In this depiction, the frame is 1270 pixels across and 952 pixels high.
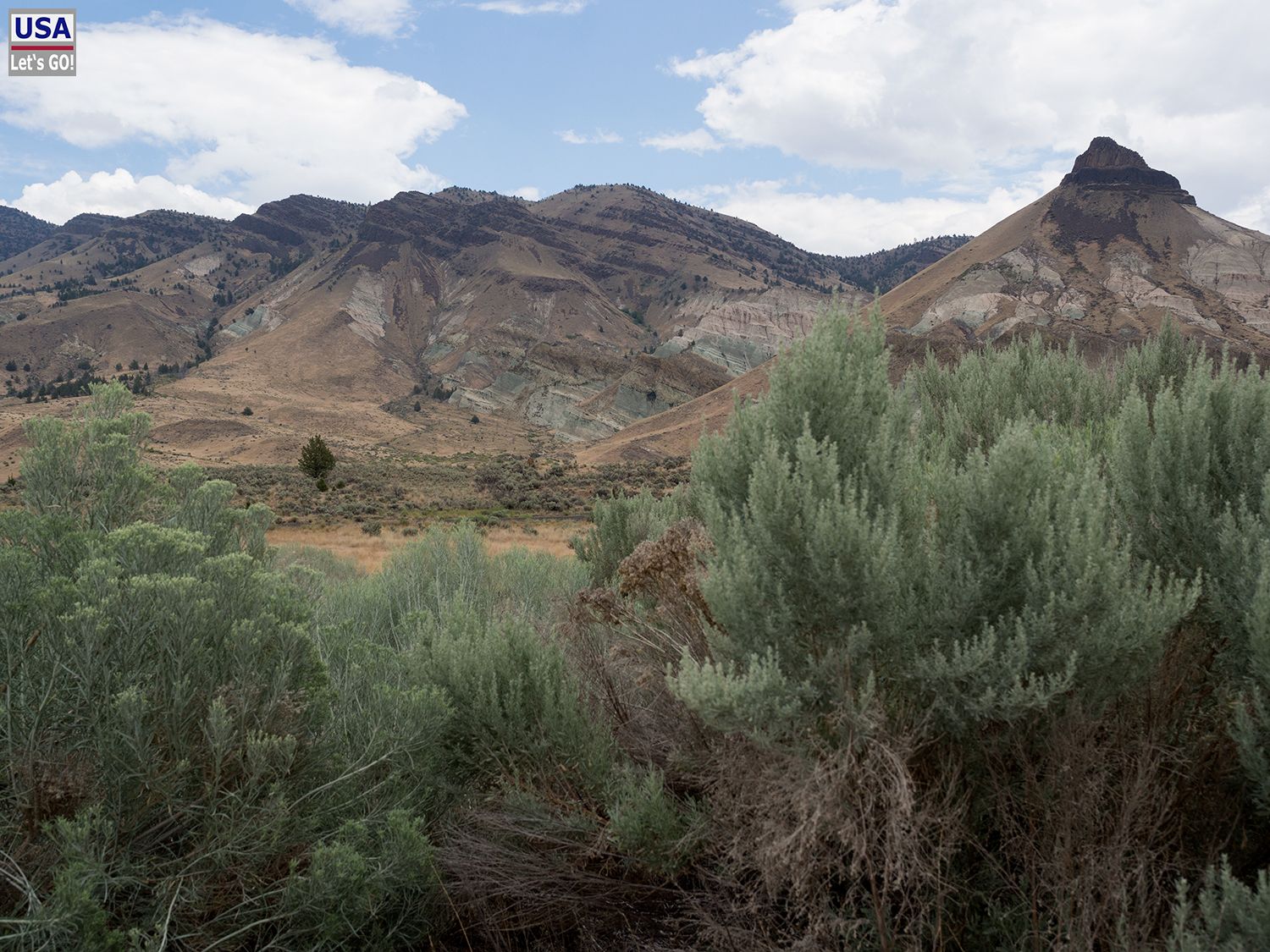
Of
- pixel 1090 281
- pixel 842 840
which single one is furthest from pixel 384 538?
pixel 1090 281

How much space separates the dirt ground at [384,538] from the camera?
795 inches

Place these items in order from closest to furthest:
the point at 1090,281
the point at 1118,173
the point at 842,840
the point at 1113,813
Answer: the point at 842,840 < the point at 1113,813 < the point at 1090,281 < the point at 1118,173

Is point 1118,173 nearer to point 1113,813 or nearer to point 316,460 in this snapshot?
A: point 316,460

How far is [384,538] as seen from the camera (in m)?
23.6

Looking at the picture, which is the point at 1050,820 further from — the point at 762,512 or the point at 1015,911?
the point at 762,512

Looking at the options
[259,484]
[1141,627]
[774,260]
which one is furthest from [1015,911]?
Result: [774,260]

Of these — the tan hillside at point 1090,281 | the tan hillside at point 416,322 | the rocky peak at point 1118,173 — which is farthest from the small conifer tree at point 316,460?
the rocky peak at point 1118,173

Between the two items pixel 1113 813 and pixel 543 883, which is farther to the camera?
pixel 543 883

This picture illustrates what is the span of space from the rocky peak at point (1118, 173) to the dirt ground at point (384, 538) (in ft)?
281

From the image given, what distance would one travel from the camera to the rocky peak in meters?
82.8

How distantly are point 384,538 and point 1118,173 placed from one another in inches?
3735

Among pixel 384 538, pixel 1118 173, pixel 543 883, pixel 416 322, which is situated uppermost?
pixel 1118 173

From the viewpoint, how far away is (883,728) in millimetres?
3252

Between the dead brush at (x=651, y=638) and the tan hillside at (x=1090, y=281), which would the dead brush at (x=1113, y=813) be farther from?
the tan hillside at (x=1090, y=281)
